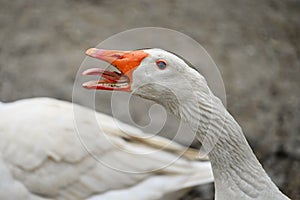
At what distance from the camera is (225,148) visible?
205cm

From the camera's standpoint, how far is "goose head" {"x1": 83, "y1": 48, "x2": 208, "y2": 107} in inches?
77.4

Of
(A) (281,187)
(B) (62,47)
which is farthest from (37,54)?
(A) (281,187)

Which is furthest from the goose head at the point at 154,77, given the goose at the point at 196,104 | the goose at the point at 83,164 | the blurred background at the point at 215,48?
the blurred background at the point at 215,48

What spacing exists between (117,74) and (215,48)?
8.02 feet

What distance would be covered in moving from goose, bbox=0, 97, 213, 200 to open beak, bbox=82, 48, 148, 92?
3.33 feet

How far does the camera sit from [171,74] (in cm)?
196

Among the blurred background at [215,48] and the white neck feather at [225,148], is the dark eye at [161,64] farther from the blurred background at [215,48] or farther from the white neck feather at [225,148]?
the blurred background at [215,48]

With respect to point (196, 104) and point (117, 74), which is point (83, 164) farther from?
point (196, 104)

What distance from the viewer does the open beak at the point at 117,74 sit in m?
2.01

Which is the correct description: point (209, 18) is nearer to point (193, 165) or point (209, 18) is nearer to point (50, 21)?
point (50, 21)

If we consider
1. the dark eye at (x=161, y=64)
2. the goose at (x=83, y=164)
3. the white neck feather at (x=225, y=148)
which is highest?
the dark eye at (x=161, y=64)

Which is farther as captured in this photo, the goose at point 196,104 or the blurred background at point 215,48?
the blurred background at point 215,48

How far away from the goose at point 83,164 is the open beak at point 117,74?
3.33 ft

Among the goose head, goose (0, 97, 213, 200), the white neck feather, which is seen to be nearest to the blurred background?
goose (0, 97, 213, 200)
